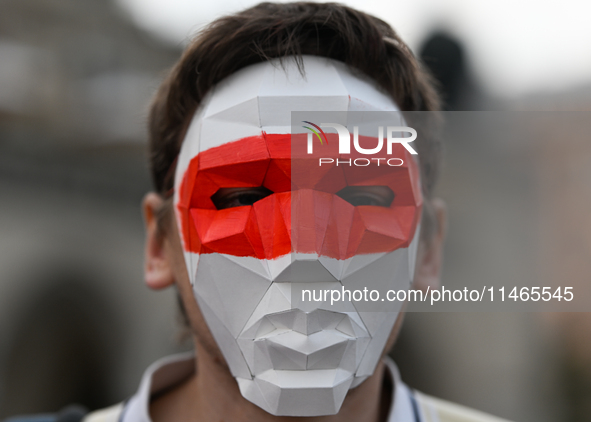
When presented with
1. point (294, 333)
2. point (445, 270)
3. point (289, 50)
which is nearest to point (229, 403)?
point (294, 333)

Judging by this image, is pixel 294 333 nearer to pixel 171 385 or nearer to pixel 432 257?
pixel 432 257

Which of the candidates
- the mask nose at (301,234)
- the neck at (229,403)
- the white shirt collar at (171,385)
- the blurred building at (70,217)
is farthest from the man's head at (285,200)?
the blurred building at (70,217)

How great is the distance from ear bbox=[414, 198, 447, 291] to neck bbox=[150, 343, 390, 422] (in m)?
0.36

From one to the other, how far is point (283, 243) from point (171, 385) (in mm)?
1182

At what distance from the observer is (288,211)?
1.29m

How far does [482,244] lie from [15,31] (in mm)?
8521

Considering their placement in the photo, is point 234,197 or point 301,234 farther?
point 234,197

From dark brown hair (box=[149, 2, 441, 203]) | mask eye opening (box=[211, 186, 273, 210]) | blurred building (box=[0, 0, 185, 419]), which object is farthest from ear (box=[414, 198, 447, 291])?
blurred building (box=[0, 0, 185, 419])

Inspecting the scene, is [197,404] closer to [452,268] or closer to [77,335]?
[452,268]

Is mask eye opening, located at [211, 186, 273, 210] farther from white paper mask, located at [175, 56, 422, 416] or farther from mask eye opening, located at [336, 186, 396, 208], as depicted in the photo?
mask eye opening, located at [336, 186, 396, 208]

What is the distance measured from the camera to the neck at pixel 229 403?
1509 millimetres

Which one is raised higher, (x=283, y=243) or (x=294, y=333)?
(x=283, y=243)

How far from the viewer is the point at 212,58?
1.61m

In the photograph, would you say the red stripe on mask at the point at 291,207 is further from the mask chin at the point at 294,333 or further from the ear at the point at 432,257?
the ear at the point at 432,257
